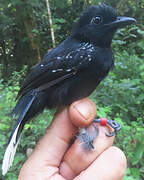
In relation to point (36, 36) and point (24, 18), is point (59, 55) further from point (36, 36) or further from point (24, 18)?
point (36, 36)

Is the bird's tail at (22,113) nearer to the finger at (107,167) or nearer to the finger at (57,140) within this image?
the finger at (57,140)

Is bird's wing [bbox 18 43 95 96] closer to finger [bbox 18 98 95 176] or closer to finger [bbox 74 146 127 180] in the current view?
finger [bbox 18 98 95 176]

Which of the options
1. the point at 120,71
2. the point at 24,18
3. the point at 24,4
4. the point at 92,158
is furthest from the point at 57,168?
the point at 24,18

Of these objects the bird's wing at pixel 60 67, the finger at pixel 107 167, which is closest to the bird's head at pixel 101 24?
the bird's wing at pixel 60 67

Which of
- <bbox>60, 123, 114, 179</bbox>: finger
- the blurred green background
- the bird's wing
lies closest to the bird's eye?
the bird's wing

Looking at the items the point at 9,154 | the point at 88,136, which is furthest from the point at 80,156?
the point at 9,154

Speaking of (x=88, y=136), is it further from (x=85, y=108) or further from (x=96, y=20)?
(x=96, y=20)
